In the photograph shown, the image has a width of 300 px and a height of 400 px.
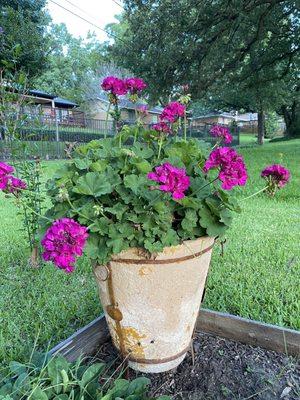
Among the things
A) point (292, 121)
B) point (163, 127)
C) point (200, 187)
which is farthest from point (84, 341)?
point (292, 121)

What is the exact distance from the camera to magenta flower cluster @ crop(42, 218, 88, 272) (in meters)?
1.07

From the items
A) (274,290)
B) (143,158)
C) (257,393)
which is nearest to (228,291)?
(274,290)

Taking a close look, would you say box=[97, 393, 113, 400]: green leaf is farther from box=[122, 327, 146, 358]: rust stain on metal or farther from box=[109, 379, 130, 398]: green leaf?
box=[122, 327, 146, 358]: rust stain on metal

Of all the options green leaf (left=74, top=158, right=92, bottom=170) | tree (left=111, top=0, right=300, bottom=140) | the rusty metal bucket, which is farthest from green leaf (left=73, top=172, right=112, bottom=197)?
tree (left=111, top=0, right=300, bottom=140)

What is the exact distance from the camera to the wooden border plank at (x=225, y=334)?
4.98 ft

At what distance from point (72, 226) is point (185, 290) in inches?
21.0

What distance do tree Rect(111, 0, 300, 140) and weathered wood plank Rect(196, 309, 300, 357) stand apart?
350 inches

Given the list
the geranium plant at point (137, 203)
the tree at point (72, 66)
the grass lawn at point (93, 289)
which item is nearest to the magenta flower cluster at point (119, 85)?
the geranium plant at point (137, 203)

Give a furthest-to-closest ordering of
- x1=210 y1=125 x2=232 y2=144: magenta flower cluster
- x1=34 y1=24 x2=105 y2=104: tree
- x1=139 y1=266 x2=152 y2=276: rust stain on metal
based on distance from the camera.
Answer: x1=34 y1=24 x2=105 y2=104: tree → x1=210 y1=125 x2=232 y2=144: magenta flower cluster → x1=139 y1=266 x2=152 y2=276: rust stain on metal

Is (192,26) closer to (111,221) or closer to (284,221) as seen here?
(284,221)

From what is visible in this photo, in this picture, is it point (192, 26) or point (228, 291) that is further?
point (192, 26)

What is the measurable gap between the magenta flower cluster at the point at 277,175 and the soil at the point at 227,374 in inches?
28.9

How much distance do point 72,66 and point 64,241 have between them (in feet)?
142

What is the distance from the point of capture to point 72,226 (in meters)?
1.08
